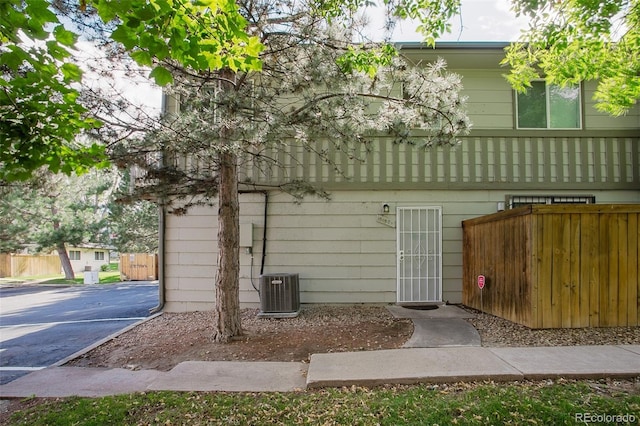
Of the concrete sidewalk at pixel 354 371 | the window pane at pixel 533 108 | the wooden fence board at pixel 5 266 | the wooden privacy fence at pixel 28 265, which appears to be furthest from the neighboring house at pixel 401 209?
the wooden privacy fence at pixel 28 265

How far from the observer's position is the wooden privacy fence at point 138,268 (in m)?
22.4

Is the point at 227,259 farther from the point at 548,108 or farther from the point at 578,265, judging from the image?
the point at 548,108

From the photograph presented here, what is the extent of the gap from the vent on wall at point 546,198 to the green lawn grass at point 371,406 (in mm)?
4742

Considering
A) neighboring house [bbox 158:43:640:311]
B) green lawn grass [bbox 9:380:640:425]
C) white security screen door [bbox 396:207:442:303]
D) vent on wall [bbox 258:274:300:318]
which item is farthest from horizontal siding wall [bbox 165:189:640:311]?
green lawn grass [bbox 9:380:640:425]

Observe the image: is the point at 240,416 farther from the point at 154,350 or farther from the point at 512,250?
the point at 512,250

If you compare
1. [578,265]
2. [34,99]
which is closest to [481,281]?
[578,265]

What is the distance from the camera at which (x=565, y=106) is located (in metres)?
8.12

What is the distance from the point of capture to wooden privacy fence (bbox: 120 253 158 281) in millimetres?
22359

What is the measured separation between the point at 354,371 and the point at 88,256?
36.0m

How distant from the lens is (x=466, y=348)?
4.68 metres

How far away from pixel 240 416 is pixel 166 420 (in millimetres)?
610

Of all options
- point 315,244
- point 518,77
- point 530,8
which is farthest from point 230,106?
point 518,77

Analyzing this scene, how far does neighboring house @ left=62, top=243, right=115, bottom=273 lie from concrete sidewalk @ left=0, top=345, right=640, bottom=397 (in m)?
28.1

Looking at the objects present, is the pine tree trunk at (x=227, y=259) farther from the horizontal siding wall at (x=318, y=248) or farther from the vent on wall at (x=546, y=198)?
the vent on wall at (x=546, y=198)
